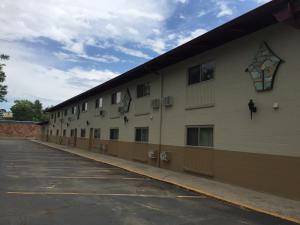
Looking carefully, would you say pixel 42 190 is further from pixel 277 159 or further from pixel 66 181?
pixel 277 159

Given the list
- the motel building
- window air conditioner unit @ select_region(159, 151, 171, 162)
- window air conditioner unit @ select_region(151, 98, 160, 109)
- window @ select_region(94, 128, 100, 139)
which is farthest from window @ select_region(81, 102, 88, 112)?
window air conditioner unit @ select_region(159, 151, 171, 162)

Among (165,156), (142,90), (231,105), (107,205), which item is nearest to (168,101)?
(165,156)

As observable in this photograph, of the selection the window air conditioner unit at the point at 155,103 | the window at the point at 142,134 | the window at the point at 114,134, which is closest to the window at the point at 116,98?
the window at the point at 114,134

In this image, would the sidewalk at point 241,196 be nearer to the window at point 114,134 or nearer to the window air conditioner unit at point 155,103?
the window air conditioner unit at point 155,103

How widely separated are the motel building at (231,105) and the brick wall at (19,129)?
63.5m

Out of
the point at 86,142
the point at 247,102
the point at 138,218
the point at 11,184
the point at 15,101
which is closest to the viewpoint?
the point at 138,218

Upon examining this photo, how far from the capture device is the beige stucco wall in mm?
11188

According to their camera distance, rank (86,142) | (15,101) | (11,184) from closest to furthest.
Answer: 1. (11,184)
2. (86,142)
3. (15,101)

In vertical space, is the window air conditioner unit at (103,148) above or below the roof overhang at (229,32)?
below

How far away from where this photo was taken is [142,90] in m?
22.5

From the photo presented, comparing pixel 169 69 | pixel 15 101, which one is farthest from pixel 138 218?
pixel 15 101

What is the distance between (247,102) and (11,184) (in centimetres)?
837

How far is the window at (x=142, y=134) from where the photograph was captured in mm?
21513

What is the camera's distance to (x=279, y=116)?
11.5 meters
